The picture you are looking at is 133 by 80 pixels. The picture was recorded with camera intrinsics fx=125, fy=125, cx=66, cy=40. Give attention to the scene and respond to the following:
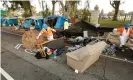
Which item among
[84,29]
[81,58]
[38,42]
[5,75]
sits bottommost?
[5,75]

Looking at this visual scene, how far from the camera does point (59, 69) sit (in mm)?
4535

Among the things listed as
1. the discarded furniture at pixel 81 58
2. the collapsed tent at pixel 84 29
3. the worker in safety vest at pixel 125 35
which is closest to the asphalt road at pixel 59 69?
the discarded furniture at pixel 81 58

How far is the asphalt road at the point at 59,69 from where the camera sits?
13.1 feet

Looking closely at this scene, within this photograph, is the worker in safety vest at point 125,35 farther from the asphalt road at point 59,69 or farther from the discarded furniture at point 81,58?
the discarded furniture at point 81,58

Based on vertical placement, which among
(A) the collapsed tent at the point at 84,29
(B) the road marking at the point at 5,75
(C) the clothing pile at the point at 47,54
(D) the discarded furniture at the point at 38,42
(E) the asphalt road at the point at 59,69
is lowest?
(B) the road marking at the point at 5,75

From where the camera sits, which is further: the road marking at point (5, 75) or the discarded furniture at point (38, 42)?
the discarded furniture at point (38, 42)

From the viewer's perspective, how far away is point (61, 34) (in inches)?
363

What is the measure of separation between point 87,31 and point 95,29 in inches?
27.5

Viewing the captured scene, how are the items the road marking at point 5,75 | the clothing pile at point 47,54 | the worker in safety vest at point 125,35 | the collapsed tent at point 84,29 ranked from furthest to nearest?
the collapsed tent at point 84,29
the worker in safety vest at point 125,35
the clothing pile at point 47,54
the road marking at point 5,75

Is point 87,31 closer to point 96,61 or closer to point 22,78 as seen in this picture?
point 96,61

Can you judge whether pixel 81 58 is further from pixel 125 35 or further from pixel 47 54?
pixel 125 35

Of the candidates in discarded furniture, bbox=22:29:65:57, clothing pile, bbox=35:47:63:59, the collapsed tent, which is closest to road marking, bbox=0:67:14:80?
clothing pile, bbox=35:47:63:59

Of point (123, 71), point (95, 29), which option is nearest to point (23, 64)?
point (123, 71)

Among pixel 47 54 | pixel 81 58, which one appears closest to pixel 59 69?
pixel 81 58
